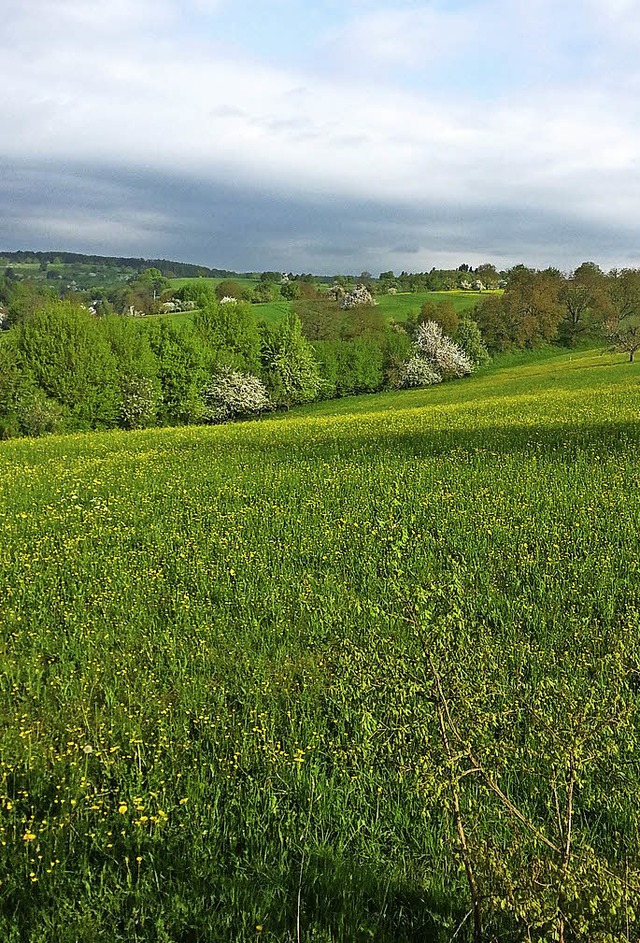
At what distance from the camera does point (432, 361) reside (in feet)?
239

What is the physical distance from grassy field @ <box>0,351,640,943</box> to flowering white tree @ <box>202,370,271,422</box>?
43.5 metres

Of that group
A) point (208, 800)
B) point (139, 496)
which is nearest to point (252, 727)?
point (208, 800)

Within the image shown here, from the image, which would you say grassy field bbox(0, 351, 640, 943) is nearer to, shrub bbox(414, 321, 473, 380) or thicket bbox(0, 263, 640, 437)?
thicket bbox(0, 263, 640, 437)

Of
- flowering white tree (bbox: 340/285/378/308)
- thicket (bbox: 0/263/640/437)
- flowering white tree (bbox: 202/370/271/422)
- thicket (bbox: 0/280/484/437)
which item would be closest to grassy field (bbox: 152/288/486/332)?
flowering white tree (bbox: 340/285/378/308)

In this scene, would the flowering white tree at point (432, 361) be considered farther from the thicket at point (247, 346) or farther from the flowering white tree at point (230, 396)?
the flowering white tree at point (230, 396)

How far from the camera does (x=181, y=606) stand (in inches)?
294

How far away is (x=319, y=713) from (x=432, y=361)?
70.4 m

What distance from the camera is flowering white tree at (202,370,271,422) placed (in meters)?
56.0

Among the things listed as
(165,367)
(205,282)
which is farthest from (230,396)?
(205,282)

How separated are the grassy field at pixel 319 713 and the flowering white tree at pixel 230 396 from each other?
43488 millimetres

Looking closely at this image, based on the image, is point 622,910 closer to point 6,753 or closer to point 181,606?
point 6,753

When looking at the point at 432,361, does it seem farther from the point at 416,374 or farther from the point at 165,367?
the point at 165,367

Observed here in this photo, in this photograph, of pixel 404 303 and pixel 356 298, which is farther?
pixel 404 303

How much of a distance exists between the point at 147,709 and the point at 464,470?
10.7 m
